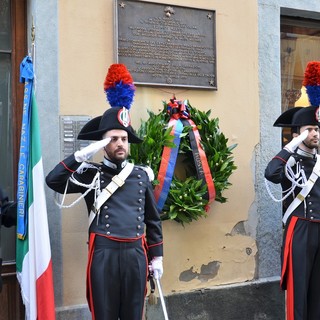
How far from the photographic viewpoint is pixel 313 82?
4.90 meters

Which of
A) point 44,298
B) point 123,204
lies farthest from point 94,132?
point 44,298

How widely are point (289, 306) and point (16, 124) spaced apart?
9.38ft

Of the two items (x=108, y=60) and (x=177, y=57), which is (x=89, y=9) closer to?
(x=108, y=60)

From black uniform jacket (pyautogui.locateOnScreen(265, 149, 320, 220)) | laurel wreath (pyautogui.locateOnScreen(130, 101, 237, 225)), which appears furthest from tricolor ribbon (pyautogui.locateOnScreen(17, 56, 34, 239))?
black uniform jacket (pyautogui.locateOnScreen(265, 149, 320, 220))

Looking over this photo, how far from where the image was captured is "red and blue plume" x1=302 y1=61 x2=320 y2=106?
4.89m

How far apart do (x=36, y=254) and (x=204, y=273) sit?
1.88 meters

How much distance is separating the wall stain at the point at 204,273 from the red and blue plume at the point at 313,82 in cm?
186

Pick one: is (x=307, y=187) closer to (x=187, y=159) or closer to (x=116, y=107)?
(x=187, y=159)

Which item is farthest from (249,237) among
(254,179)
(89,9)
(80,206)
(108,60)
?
(89,9)

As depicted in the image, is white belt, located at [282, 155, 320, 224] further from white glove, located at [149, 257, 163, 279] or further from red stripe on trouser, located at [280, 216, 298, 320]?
white glove, located at [149, 257, 163, 279]

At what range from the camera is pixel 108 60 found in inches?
199

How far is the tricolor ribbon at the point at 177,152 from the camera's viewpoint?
16.6 feet

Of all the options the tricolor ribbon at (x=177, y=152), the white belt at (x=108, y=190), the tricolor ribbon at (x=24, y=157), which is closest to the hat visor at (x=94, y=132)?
the white belt at (x=108, y=190)

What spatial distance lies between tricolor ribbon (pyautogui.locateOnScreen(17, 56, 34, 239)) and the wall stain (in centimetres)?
178
